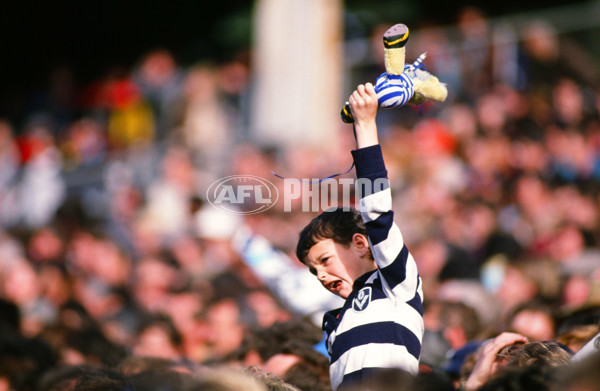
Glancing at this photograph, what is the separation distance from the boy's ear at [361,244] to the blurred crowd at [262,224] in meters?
0.57

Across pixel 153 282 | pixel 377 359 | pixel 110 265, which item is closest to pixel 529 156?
pixel 153 282

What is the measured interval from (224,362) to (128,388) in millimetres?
1805

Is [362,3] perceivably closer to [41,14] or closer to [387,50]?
[41,14]

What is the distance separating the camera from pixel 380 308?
278cm

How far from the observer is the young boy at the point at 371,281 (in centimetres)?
269

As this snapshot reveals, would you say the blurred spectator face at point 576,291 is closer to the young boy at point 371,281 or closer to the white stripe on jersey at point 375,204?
the young boy at point 371,281

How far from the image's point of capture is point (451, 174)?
8.30m

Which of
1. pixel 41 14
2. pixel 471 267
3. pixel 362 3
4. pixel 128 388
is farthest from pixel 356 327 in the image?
pixel 41 14

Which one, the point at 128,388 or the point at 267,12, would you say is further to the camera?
the point at 267,12

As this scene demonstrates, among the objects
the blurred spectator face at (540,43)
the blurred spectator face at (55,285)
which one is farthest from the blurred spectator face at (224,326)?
the blurred spectator face at (540,43)

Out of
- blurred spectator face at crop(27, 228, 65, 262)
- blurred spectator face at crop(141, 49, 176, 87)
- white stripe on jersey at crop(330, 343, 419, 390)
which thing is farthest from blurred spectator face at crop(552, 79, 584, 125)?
blurred spectator face at crop(141, 49, 176, 87)

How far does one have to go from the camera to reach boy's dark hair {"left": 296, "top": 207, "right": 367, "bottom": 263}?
9.75 feet

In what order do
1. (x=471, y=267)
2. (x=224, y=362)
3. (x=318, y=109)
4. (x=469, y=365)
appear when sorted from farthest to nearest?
(x=318, y=109) < (x=471, y=267) < (x=224, y=362) < (x=469, y=365)

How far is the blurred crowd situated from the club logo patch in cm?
38
